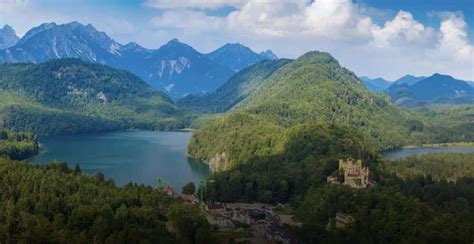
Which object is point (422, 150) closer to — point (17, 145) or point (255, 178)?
point (255, 178)

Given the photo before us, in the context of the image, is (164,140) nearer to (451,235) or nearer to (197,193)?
(197,193)

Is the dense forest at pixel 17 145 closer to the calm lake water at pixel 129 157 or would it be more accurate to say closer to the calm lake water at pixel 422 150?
the calm lake water at pixel 129 157

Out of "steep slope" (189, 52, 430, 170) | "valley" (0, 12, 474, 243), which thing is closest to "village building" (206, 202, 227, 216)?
"valley" (0, 12, 474, 243)

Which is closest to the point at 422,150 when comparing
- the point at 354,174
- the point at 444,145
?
the point at 444,145

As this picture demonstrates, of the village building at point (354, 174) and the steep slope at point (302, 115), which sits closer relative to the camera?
the village building at point (354, 174)

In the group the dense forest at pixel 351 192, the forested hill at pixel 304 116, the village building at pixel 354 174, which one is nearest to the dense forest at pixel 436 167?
the dense forest at pixel 351 192

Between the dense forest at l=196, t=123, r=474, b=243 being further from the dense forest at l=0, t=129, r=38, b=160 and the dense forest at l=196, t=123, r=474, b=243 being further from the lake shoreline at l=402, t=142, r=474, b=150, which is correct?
the lake shoreline at l=402, t=142, r=474, b=150
